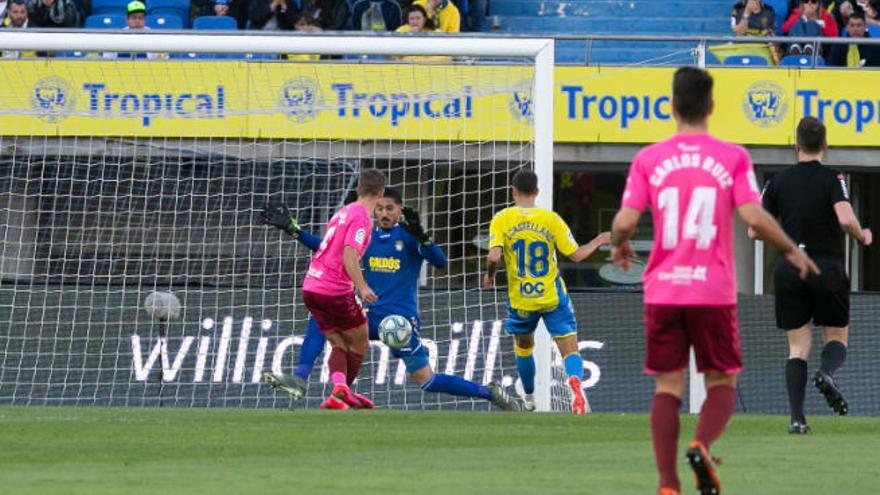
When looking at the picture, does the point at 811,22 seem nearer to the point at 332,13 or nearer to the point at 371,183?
the point at 332,13

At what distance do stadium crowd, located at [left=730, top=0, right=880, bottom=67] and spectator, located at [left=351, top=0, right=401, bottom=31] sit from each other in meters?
3.99

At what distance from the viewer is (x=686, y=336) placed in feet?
25.4

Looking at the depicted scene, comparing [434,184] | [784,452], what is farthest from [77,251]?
[784,452]

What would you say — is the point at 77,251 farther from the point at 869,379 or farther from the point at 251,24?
the point at 869,379

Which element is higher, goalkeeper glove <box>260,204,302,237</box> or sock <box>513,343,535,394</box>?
goalkeeper glove <box>260,204,302,237</box>

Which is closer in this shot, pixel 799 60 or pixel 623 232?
pixel 623 232

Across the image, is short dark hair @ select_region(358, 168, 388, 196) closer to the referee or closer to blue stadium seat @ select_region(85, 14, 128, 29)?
the referee

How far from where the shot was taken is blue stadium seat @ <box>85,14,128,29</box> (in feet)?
74.7

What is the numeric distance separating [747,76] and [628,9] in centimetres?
310

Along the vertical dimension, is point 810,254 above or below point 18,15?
below

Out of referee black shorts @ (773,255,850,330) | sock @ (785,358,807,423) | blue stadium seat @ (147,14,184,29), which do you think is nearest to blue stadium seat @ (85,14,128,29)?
blue stadium seat @ (147,14,184,29)

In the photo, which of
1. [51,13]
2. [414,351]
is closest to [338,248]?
[414,351]

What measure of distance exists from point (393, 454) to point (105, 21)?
13945mm

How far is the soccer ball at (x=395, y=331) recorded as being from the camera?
14.1 m
